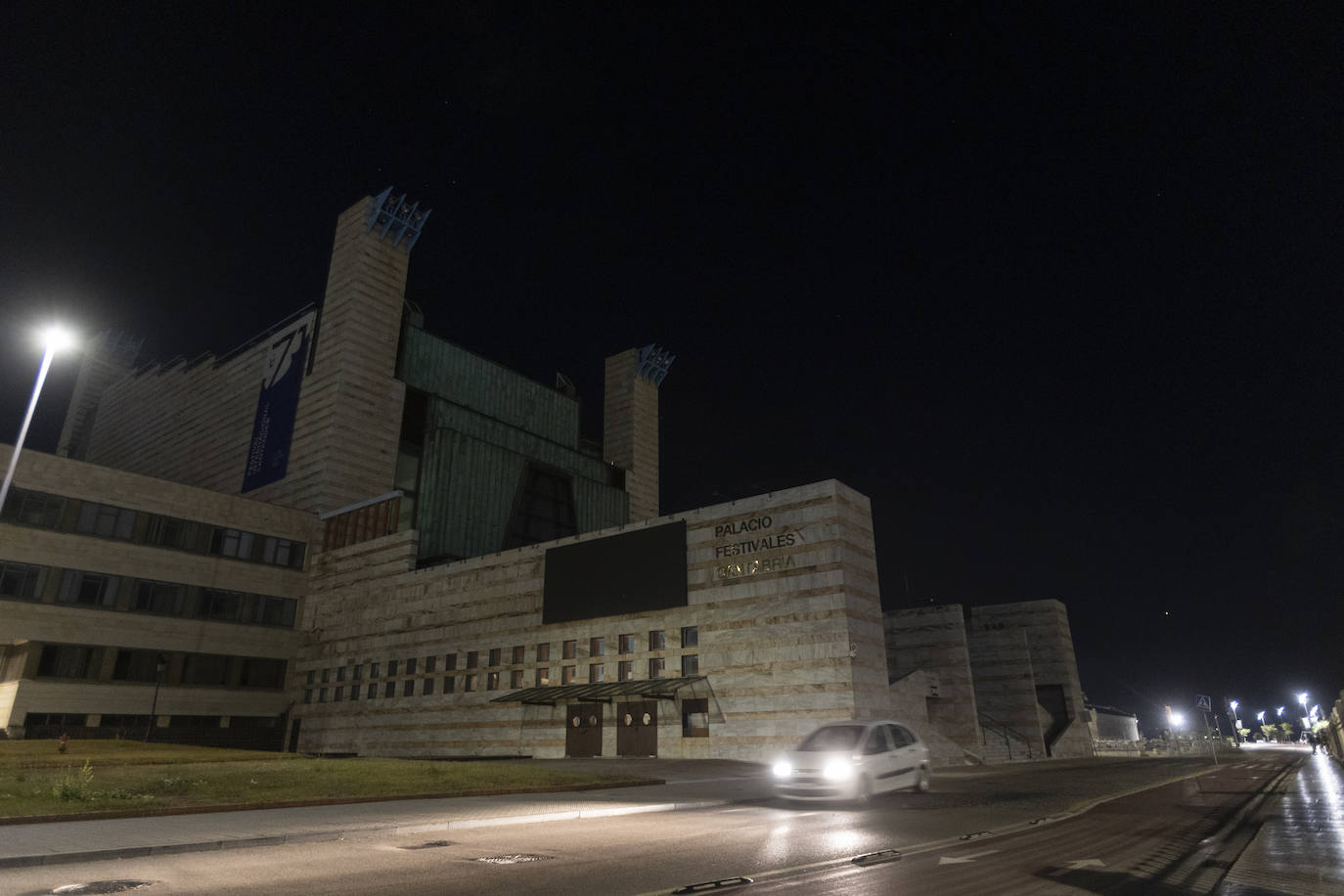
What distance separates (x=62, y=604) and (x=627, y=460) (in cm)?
5228

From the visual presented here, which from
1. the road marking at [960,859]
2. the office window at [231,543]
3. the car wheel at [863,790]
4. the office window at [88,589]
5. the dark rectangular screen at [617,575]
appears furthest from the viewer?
the office window at [231,543]

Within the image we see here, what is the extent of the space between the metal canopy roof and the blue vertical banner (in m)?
34.5

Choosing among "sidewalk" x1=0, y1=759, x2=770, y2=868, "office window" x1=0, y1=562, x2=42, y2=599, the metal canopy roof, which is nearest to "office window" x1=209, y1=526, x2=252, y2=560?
"office window" x1=0, y1=562, x2=42, y2=599

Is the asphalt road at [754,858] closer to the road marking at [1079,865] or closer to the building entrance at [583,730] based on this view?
the road marking at [1079,865]

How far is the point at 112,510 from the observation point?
150 ft

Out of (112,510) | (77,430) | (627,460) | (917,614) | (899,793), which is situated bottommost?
(899,793)

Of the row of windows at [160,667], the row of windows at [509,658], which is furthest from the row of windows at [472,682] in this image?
the row of windows at [160,667]

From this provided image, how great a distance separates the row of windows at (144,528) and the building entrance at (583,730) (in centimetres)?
2878

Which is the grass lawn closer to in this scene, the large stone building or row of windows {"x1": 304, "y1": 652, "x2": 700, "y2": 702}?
the large stone building

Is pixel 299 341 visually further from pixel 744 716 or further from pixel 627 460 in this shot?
pixel 744 716

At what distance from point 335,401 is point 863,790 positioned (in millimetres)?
54172

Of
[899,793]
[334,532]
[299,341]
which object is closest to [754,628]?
[899,793]

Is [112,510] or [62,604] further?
[112,510]

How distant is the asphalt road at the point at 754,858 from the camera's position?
702cm
